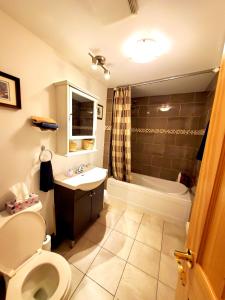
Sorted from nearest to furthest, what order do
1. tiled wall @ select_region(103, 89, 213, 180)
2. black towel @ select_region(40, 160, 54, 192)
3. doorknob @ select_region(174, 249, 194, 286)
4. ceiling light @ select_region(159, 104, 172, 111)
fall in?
doorknob @ select_region(174, 249, 194, 286) < black towel @ select_region(40, 160, 54, 192) < tiled wall @ select_region(103, 89, 213, 180) < ceiling light @ select_region(159, 104, 172, 111)

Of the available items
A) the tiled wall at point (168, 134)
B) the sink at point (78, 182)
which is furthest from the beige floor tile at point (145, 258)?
the tiled wall at point (168, 134)

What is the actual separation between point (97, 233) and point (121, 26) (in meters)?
2.37

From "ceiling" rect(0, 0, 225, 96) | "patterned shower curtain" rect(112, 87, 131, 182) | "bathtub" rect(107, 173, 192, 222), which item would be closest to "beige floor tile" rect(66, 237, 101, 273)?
"bathtub" rect(107, 173, 192, 222)

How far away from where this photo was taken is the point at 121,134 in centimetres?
248

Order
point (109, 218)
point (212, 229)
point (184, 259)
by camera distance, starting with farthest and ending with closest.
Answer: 1. point (109, 218)
2. point (184, 259)
3. point (212, 229)

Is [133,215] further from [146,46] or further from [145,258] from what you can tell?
[146,46]

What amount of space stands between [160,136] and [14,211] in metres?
2.78

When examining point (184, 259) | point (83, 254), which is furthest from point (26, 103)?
point (83, 254)

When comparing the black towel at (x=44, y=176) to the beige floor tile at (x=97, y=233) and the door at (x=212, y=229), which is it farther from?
the door at (x=212, y=229)

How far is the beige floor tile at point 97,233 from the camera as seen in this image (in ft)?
5.77

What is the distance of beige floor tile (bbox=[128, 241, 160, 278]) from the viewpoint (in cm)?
144

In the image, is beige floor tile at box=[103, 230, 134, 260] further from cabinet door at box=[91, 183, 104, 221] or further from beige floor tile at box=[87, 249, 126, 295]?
cabinet door at box=[91, 183, 104, 221]

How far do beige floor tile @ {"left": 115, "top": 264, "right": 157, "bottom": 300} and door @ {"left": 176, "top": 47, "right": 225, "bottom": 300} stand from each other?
0.90m

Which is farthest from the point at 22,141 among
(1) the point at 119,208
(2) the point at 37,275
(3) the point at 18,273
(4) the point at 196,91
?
(4) the point at 196,91
